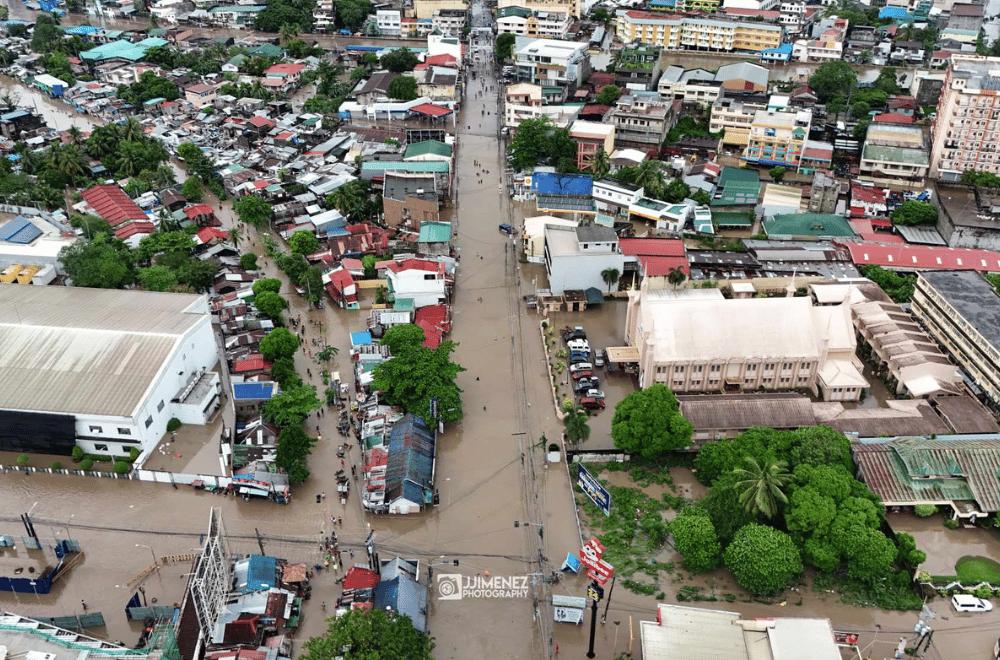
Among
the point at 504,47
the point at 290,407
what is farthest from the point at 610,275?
the point at 504,47

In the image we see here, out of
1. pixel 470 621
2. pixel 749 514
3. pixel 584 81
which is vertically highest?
pixel 584 81

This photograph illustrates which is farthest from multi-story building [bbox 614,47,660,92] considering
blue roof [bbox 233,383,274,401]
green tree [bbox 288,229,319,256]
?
blue roof [bbox 233,383,274,401]

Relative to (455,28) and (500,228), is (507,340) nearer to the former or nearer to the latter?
(500,228)

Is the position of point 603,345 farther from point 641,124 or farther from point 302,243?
point 641,124

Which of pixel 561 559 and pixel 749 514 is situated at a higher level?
pixel 749 514

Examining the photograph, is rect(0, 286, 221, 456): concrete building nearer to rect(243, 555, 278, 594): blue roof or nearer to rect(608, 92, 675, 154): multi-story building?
rect(243, 555, 278, 594): blue roof

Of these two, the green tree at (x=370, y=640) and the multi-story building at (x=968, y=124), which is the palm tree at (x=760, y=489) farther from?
the multi-story building at (x=968, y=124)

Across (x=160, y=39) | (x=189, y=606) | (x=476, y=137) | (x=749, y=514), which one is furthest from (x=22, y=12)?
(x=749, y=514)
